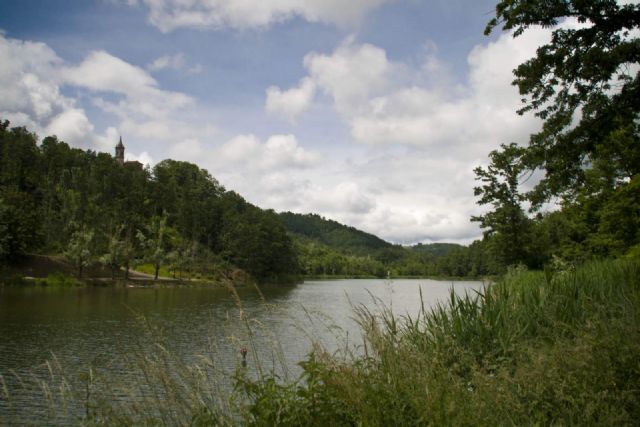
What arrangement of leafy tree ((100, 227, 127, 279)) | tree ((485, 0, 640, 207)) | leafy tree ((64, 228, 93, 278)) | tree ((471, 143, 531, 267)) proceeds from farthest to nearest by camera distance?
leafy tree ((100, 227, 127, 279)) < leafy tree ((64, 228, 93, 278)) < tree ((471, 143, 531, 267)) < tree ((485, 0, 640, 207))

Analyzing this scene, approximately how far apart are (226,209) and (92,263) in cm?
4352

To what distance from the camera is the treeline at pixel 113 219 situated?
60750 mm

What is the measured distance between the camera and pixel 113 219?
79125 millimetres

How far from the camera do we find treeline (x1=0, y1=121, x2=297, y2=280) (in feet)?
199

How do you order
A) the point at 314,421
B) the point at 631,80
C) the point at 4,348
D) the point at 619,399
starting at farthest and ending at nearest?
the point at 4,348 → the point at 631,80 → the point at 314,421 → the point at 619,399

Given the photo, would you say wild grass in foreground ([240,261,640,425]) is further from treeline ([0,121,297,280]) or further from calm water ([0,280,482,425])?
treeline ([0,121,297,280])

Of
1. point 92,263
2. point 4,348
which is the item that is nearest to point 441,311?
point 4,348

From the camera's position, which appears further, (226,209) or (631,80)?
(226,209)

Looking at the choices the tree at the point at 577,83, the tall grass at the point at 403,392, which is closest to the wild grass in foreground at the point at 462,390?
the tall grass at the point at 403,392

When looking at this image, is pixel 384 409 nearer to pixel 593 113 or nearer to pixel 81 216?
pixel 593 113

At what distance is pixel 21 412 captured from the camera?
11867mm

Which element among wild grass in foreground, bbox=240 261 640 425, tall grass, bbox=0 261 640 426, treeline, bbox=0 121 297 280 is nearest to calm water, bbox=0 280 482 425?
tall grass, bbox=0 261 640 426

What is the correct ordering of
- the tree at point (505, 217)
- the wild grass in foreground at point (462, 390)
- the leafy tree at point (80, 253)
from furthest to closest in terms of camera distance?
the leafy tree at point (80, 253)
the tree at point (505, 217)
the wild grass in foreground at point (462, 390)

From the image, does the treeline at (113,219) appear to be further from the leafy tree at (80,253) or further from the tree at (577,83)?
the tree at (577,83)
